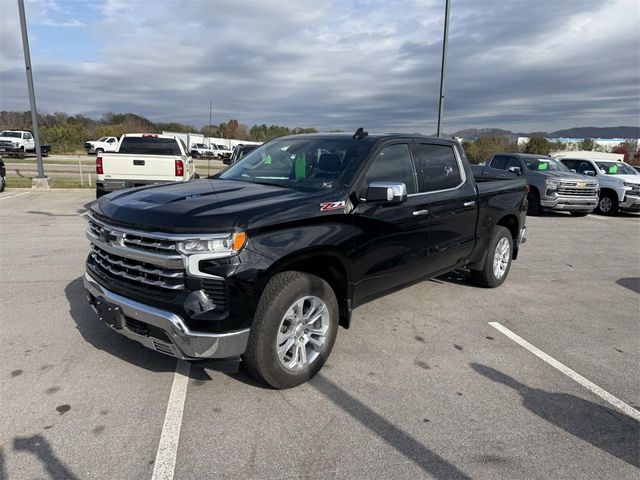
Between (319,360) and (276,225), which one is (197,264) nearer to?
(276,225)

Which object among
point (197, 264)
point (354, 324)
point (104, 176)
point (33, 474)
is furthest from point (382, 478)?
point (104, 176)

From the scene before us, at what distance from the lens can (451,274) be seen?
6887 millimetres

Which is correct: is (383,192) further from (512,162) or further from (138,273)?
(512,162)

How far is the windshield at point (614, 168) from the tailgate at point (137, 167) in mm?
14653

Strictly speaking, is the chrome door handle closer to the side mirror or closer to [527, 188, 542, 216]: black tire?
the side mirror

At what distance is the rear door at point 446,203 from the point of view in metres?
4.64

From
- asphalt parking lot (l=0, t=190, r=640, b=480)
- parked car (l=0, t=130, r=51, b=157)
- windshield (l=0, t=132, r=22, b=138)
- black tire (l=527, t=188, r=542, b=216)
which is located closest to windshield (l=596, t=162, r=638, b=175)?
black tire (l=527, t=188, r=542, b=216)

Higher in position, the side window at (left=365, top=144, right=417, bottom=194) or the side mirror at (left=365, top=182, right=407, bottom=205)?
the side window at (left=365, top=144, right=417, bottom=194)

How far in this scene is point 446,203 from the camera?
4.80 meters

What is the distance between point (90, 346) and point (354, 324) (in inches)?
96.2

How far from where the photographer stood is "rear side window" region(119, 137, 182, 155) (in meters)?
13.0

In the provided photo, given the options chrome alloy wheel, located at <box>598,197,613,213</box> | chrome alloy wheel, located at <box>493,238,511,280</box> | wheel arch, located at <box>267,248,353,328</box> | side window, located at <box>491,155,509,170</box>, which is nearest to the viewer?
wheel arch, located at <box>267,248,353,328</box>

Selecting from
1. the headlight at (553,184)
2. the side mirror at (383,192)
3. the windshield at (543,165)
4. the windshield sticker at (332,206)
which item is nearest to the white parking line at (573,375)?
the side mirror at (383,192)

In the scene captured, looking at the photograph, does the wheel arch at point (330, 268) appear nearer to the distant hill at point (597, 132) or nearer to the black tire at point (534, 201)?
the black tire at point (534, 201)
